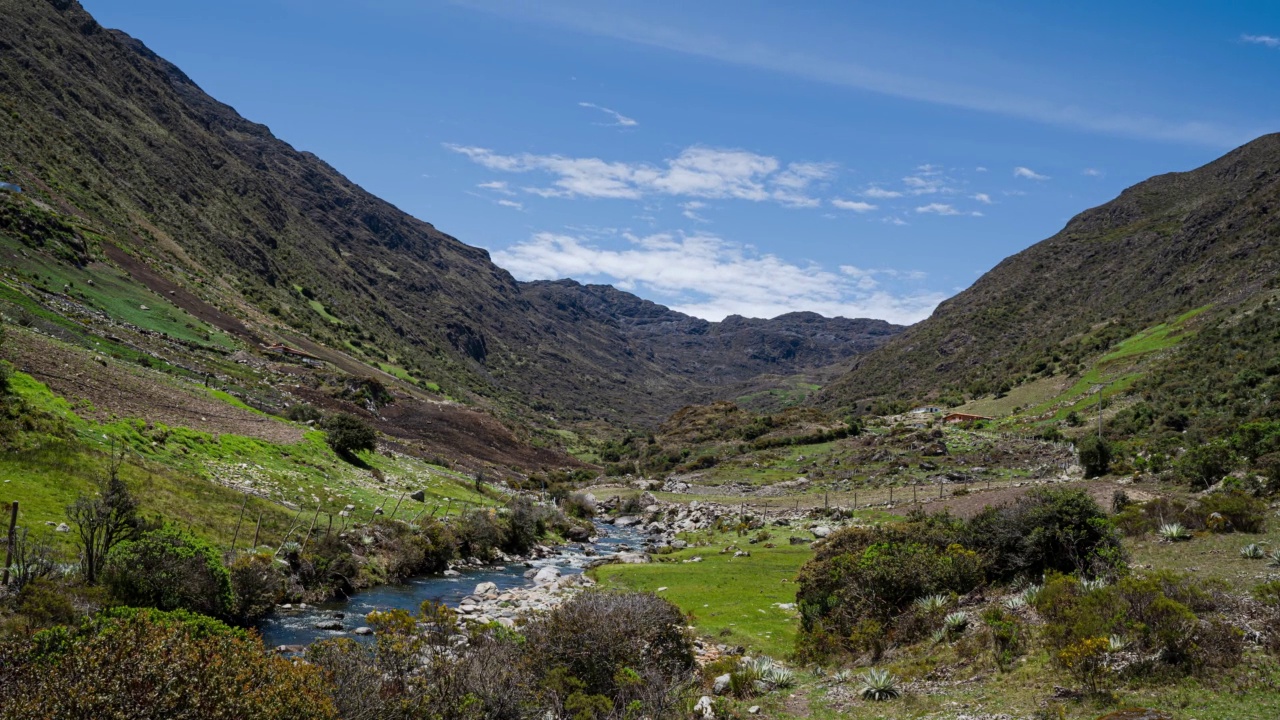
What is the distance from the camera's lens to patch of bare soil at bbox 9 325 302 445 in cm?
2916

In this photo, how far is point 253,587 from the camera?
66.5ft

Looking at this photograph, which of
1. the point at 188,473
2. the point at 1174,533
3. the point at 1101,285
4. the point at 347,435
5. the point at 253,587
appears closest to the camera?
the point at 1174,533

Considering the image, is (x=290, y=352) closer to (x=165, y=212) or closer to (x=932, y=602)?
(x=165, y=212)

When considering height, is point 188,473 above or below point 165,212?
below

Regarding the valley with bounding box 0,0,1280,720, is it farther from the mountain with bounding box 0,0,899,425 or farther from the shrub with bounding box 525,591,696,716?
the mountain with bounding box 0,0,899,425

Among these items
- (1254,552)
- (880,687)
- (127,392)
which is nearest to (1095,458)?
(1254,552)

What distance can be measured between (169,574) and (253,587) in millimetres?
3995

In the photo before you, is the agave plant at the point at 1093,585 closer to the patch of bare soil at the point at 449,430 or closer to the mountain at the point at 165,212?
the patch of bare soil at the point at 449,430

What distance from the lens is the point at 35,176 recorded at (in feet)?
265

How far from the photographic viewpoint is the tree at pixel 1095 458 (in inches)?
1527

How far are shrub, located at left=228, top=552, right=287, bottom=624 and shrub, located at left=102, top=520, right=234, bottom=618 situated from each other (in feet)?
3.26

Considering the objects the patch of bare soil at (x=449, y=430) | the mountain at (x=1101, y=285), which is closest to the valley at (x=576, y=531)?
the patch of bare soil at (x=449, y=430)

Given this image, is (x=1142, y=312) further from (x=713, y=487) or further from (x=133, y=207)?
(x=133, y=207)

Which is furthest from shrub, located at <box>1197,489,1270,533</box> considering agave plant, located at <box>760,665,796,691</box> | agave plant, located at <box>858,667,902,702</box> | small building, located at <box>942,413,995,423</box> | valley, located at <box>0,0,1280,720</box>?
small building, located at <box>942,413,995,423</box>
